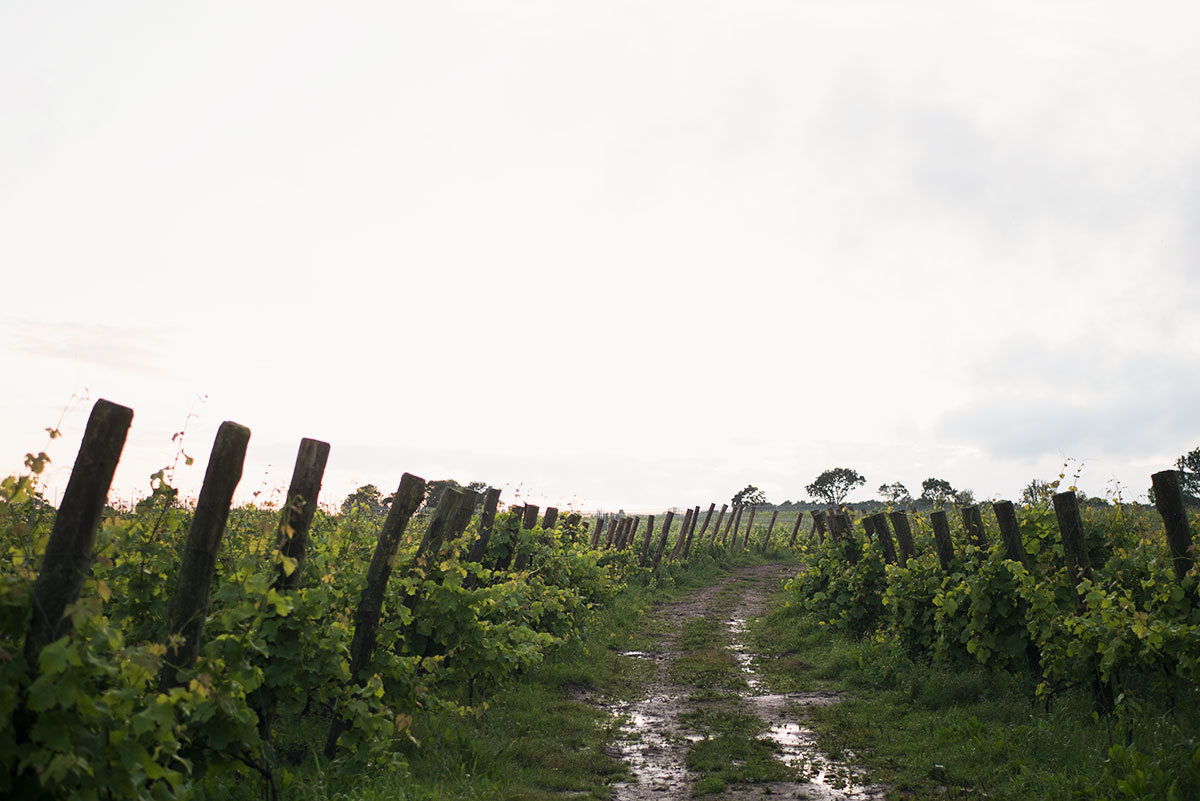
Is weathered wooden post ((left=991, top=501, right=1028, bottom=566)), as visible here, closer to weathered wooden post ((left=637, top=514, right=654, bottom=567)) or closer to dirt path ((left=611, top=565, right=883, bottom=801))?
dirt path ((left=611, top=565, right=883, bottom=801))

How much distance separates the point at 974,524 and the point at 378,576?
7.40 meters

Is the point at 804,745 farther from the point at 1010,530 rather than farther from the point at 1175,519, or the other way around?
the point at 1175,519

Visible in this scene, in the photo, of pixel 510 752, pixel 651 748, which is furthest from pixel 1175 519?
pixel 510 752

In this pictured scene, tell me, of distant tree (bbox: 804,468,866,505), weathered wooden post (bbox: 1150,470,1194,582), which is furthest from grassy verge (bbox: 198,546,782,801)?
distant tree (bbox: 804,468,866,505)

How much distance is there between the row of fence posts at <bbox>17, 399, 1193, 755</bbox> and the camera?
11.0 feet

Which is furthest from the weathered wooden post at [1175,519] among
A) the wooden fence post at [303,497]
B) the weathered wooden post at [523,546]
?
the weathered wooden post at [523,546]

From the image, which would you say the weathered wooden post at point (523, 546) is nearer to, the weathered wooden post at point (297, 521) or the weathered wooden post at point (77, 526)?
the weathered wooden post at point (297, 521)

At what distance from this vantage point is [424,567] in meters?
7.15

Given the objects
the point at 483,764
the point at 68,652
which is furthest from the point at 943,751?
the point at 68,652

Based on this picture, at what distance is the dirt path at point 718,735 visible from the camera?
6.31 metres

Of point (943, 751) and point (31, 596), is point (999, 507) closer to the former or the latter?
point (943, 751)

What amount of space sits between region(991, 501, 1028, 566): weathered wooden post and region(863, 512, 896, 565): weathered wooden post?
411 centimetres

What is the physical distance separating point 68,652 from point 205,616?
1.60 m

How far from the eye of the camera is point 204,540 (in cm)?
434
